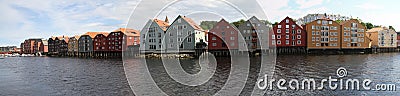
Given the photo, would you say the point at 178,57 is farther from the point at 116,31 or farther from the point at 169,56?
the point at 116,31

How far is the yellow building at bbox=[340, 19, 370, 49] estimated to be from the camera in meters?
66.6

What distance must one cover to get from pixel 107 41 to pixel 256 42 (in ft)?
136

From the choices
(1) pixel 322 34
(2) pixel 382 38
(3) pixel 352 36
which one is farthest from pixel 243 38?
(2) pixel 382 38

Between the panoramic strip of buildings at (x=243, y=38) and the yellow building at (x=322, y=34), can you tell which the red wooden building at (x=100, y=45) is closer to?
the panoramic strip of buildings at (x=243, y=38)

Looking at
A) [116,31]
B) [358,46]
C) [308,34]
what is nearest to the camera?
[308,34]

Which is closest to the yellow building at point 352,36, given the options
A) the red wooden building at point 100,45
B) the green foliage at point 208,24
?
the green foliage at point 208,24

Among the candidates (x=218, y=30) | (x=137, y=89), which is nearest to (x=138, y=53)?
(x=218, y=30)

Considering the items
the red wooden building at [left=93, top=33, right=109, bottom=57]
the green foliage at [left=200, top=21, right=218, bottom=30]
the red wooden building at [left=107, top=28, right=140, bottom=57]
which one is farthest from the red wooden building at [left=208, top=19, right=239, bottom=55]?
the red wooden building at [left=93, top=33, right=109, bottom=57]

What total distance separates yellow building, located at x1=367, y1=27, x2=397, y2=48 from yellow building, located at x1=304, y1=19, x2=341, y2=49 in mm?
19300

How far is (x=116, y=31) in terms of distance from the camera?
73.9 meters

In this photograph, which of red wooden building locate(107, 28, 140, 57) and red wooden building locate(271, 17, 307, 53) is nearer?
red wooden building locate(271, 17, 307, 53)

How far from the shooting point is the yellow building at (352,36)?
66562mm

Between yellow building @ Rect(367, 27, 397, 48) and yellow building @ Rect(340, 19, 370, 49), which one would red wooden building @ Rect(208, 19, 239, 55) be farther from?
yellow building @ Rect(367, 27, 397, 48)

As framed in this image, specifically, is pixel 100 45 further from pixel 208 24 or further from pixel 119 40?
pixel 208 24
